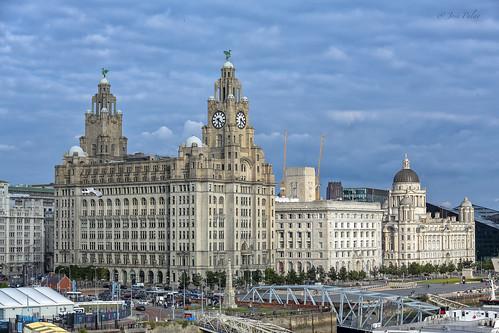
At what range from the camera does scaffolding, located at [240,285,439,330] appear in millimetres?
143375

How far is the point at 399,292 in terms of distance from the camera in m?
197

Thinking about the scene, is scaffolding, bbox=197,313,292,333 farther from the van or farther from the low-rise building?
the low-rise building

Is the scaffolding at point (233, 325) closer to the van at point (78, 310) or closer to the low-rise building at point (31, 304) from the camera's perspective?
the van at point (78, 310)

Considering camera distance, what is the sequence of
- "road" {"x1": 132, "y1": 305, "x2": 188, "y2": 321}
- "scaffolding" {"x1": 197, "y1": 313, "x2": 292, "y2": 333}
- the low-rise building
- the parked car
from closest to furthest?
"scaffolding" {"x1": 197, "y1": 313, "x2": 292, "y2": 333} < the low-rise building < "road" {"x1": 132, "y1": 305, "x2": 188, "y2": 321} < the parked car

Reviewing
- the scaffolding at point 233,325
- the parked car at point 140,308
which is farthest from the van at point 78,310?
the parked car at point 140,308

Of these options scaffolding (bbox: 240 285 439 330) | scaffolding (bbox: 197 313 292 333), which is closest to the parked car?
scaffolding (bbox: 240 285 439 330)

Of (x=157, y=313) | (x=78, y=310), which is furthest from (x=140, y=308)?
(x=78, y=310)

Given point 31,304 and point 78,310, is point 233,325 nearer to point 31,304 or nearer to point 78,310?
point 78,310

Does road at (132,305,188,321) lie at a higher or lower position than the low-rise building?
lower

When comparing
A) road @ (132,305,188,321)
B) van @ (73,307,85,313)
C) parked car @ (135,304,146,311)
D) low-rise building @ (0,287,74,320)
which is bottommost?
road @ (132,305,188,321)

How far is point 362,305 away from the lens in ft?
493

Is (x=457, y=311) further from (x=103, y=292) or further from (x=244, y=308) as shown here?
(x=103, y=292)

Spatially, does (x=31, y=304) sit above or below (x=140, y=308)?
above

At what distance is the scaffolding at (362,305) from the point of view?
14338 cm
